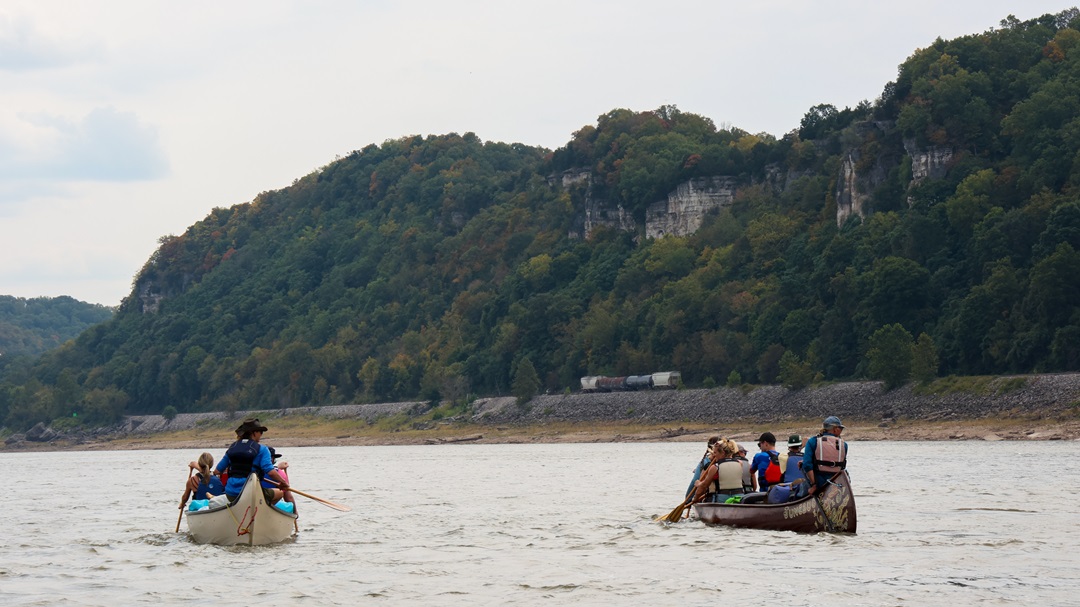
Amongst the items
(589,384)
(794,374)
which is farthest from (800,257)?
(794,374)

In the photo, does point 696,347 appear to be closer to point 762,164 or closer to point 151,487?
point 762,164

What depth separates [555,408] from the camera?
435 feet

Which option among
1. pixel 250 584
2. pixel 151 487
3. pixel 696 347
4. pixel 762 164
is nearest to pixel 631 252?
pixel 762 164

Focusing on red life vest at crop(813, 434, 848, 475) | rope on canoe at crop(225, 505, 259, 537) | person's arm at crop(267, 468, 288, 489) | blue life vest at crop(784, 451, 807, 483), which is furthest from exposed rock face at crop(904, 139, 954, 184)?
rope on canoe at crop(225, 505, 259, 537)

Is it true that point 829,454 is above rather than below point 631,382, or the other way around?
below

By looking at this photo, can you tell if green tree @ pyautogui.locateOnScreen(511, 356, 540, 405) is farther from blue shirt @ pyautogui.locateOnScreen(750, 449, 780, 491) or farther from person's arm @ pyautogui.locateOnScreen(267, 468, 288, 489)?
person's arm @ pyautogui.locateOnScreen(267, 468, 288, 489)

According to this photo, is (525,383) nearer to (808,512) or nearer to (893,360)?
(893,360)

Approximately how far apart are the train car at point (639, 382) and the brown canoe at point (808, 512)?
95346mm

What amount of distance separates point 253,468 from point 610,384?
104 meters

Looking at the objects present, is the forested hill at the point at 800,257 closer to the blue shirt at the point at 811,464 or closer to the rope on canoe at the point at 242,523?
the blue shirt at the point at 811,464

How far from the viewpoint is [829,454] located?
95.7 feet

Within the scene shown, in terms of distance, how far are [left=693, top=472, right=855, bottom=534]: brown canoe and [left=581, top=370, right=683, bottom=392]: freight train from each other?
93.5 meters

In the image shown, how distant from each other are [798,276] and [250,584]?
4184 inches

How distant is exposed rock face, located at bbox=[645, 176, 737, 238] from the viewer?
171 metres
